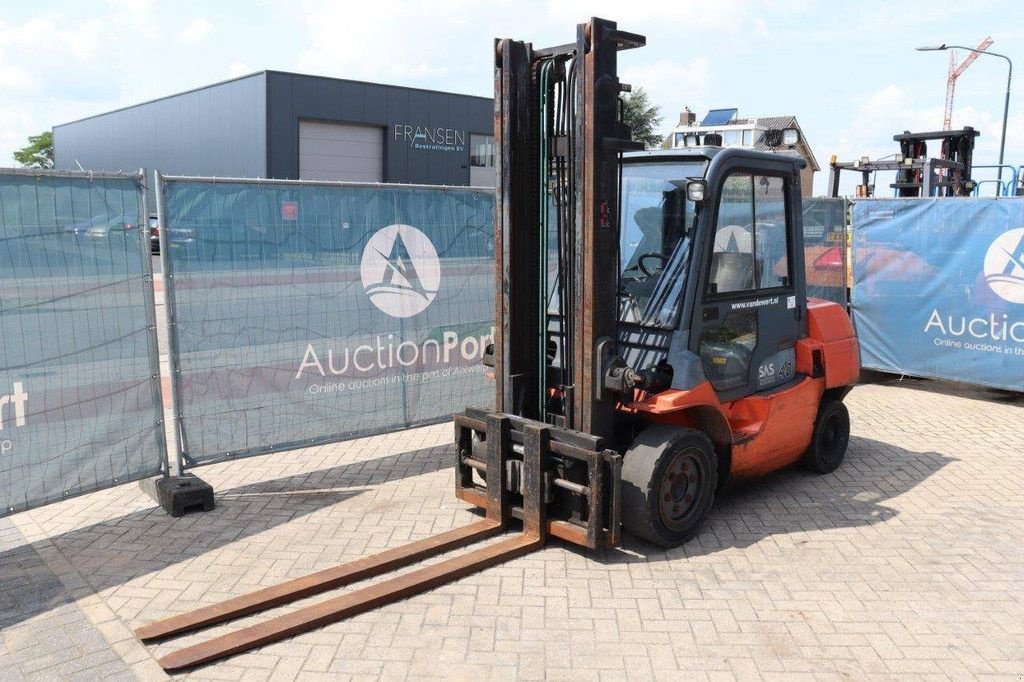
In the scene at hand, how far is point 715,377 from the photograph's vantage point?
6.02 meters

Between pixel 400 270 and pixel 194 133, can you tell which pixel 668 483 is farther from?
pixel 194 133

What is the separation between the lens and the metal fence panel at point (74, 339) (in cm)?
547

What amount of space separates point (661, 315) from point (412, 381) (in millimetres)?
2694

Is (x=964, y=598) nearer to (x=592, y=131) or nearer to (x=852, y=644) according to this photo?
(x=852, y=644)

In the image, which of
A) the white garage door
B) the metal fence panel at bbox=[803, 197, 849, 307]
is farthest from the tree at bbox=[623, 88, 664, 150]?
the metal fence panel at bbox=[803, 197, 849, 307]

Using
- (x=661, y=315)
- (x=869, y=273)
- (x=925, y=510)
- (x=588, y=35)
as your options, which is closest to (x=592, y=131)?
(x=588, y=35)

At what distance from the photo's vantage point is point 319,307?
7039 mm

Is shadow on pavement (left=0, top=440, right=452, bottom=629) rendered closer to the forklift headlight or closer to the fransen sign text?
the forklift headlight

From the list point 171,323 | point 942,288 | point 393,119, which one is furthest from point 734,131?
point 393,119

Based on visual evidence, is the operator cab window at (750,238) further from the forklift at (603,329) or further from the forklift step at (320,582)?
the forklift step at (320,582)

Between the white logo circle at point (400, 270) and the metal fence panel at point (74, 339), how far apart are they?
1.79 metres

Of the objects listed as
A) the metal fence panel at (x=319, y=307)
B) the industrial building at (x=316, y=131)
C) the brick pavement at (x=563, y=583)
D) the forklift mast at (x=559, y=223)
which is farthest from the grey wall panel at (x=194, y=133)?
the forklift mast at (x=559, y=223)

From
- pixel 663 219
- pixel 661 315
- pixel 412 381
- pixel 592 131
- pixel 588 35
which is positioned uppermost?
pixel 588 35

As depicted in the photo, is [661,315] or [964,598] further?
[661,315]
